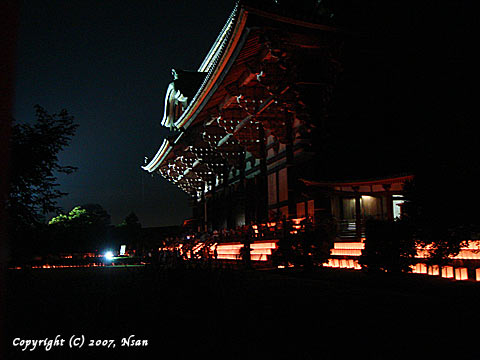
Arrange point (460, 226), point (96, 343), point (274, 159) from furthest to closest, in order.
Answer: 1. point (274, 159)
2. point (460, 226)
3. point (96, 343)

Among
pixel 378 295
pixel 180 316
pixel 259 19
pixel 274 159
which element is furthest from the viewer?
pixel 274 159

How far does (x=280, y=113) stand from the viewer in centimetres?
1667

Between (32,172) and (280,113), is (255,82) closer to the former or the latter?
(280,113)

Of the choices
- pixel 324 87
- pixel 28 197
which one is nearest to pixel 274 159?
pixel 324 87

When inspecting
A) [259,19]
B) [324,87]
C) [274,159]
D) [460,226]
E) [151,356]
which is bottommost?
[151,356]

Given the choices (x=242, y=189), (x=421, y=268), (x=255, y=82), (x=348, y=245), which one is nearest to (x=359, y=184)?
(x=348, y=245)

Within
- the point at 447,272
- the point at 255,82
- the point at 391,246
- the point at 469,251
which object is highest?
the point at 255,82

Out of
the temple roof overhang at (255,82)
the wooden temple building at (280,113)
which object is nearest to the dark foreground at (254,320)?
the wooden temple building at (280,113)

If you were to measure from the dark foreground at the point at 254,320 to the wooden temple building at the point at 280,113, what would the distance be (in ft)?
22.9

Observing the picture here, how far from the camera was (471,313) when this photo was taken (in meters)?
5.69

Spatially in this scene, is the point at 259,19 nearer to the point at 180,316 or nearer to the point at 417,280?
the point at 417,280

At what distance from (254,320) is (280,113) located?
12.1 m

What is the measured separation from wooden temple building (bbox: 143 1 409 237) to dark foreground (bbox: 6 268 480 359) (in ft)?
22.9

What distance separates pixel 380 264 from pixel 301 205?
29.6 feet
